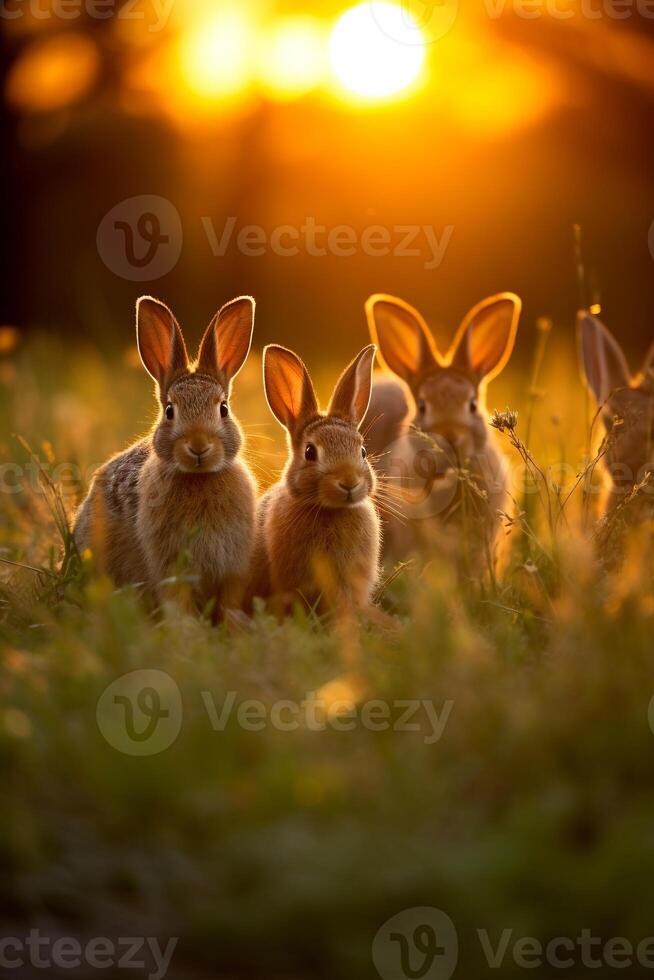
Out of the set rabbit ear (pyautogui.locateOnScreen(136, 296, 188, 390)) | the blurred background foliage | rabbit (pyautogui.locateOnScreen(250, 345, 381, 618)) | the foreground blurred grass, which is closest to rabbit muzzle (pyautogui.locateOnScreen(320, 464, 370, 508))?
rabbit (pyautogui.locateOnScreen(250, 345, 381, 618))

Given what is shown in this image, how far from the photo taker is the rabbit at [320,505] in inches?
175

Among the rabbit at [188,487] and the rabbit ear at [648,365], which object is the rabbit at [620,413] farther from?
the rabbit at [188,487]

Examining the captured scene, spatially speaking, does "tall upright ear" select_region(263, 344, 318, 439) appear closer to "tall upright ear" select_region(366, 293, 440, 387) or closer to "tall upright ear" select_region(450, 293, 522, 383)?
"tall upright ear" select_region(366, 293, 440, 387)

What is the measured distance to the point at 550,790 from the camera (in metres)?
2.59

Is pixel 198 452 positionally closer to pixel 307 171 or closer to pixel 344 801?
pixel 344 801

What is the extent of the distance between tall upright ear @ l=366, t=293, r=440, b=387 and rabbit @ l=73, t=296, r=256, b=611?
1279 millimetres

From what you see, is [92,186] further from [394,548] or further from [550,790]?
[550,790]

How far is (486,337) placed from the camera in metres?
5.97

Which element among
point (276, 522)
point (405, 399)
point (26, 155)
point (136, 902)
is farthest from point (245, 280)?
point (136, 902)

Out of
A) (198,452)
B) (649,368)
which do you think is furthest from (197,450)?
(649,368)

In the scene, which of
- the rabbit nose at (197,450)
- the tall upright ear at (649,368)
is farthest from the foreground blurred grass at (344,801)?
the tall upright ear at (649,368)

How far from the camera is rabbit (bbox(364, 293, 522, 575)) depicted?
5438 millimetres

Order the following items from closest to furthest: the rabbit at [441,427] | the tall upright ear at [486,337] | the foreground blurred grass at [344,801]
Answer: the foreground blurred grass at [344,801]
the rabbit at [441,427]
the tall upright ear at [486,337]

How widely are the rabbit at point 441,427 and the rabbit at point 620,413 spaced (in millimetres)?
436
